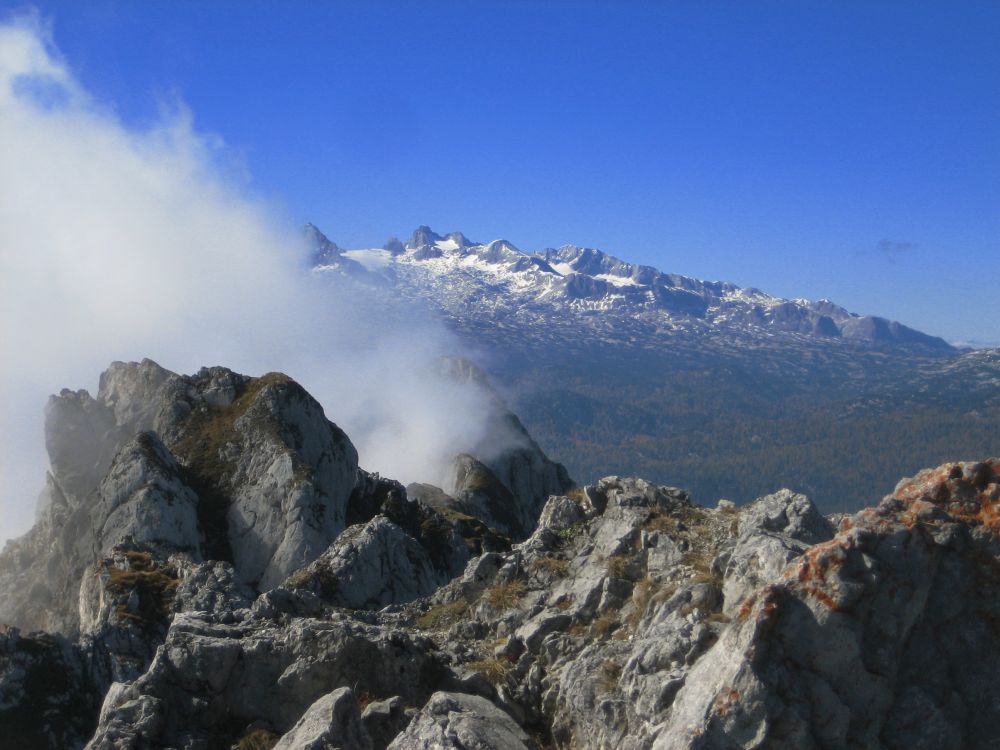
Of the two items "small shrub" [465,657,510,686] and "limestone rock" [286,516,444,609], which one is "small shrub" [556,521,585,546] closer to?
"small shrub" [465,657,510,686]

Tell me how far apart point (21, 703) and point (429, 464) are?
82.4 meters

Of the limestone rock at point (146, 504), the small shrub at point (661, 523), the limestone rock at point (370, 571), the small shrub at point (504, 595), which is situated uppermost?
the limestone rock at point (146, 504)

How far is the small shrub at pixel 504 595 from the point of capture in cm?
2044

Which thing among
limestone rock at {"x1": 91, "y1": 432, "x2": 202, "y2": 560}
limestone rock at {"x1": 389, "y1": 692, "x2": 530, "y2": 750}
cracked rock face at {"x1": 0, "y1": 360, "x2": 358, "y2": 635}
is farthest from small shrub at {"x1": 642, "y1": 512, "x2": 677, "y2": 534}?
limestone rock at {"x1": 91, "y1": 432, "x2": 202, "y2": 560}

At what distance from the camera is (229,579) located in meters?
32.5

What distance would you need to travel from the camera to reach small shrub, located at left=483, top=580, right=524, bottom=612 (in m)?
20.4

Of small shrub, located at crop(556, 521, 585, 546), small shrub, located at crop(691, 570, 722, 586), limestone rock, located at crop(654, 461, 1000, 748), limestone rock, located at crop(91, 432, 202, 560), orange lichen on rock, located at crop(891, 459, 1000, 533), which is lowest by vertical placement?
limestone rock, located at crop(654, 461, 1000, 748)

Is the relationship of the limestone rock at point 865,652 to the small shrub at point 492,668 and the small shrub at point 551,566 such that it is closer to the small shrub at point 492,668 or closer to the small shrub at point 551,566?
the small shrub at point 492,668

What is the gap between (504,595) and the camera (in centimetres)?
2086

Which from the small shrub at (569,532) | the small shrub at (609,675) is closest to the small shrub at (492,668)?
the small shrub at (609,675)

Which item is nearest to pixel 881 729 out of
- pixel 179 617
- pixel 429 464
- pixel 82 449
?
pixel 179 617

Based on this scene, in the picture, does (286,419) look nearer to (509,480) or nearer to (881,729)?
(509,480)

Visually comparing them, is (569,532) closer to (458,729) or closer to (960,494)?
(458,729)

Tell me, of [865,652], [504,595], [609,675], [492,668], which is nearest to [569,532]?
[504,595]
